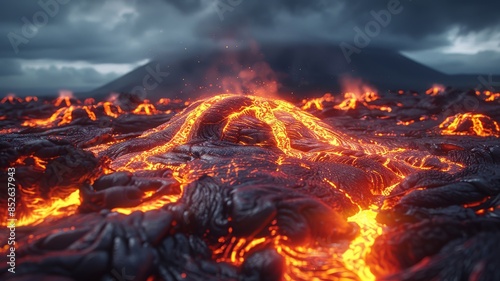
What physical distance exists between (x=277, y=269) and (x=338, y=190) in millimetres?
2835

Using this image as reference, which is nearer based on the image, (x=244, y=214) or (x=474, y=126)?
(x=244, y=214)

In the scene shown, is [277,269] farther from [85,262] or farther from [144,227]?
[85,262]

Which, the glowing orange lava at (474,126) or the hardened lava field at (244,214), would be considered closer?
the hardened lava field at (244,214)

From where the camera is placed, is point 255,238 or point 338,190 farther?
point 338,190

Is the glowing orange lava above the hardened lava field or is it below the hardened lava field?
above

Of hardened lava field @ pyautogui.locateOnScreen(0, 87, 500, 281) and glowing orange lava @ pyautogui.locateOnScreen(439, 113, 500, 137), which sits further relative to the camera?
glowing orange lava @ pyautogui.locateOnScreen(439, 113, 500, 137)

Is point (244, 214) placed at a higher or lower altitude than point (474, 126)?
lower

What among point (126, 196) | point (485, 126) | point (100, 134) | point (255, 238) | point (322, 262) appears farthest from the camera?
point (485, 126)

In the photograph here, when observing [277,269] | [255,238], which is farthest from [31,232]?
[277,269]

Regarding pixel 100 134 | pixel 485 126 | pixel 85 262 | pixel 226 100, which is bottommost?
pixel 85 262

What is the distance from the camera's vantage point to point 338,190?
649 cm

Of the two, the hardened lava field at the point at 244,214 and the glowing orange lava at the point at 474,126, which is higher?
the glowing orange lava at the point at 474,126

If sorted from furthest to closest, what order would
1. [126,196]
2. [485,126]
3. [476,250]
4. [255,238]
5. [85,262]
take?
1. [485,126]
2. [126,196]
3. [255,238]
4. [85,262]
5. [476,250]

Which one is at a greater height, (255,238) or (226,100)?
(226,100)
